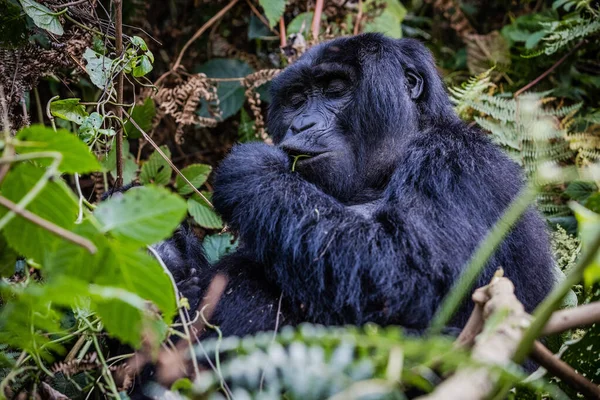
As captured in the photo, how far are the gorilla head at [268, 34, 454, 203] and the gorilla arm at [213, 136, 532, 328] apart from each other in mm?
300

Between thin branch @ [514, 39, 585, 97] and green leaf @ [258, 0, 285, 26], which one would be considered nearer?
green leaf @ [258, 0, 285, 26]

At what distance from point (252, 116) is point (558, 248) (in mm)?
2586

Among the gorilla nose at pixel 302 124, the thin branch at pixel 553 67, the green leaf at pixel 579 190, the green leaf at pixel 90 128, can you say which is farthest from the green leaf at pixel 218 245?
the thin branch at pixel 553 67

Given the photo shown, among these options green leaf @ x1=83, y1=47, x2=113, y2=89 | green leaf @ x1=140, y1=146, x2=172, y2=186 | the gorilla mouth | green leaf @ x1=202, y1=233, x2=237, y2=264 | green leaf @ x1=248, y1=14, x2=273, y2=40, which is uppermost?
green leaf @ x1=248, y1=14, x2=273, y2=40

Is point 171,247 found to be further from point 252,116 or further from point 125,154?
point 252,116

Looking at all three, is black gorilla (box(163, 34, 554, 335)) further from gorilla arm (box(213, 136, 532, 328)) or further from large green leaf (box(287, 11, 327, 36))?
large green leaf (box(287, 11, 327, 36))

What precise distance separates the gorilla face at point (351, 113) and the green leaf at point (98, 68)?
938 millimetres

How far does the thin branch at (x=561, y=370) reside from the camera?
1.74 metres

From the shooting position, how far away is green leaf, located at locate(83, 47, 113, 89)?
10.9 feet

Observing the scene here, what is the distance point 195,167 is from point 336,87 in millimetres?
1054

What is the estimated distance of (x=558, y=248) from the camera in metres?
3.82

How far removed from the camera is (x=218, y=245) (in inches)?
151

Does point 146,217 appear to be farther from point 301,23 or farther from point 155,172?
point 301,23

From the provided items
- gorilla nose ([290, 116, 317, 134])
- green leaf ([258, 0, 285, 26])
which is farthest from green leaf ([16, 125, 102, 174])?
green leaf ([258, 0, 285, 26])
